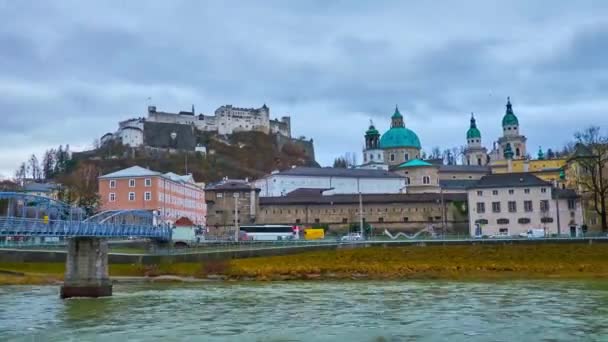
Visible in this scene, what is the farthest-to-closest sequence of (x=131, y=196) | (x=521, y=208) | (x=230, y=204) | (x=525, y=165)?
(x=525, y=165), (x=230, y=204), (x=131, y=196), (x=521, y=208)

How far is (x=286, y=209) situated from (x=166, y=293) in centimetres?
4643

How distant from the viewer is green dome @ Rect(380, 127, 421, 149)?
12456cm

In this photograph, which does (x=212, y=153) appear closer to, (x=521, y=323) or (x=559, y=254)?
(x=559, y=254)

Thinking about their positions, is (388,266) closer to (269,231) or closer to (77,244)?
(77,244)

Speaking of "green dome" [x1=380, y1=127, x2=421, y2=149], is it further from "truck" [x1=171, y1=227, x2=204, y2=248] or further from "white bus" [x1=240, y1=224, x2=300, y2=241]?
"truck" [x1=171, y1=227, x2=204, y2=248]

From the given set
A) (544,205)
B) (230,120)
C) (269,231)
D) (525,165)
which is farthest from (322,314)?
(230,120)

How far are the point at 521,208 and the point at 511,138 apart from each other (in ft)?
204

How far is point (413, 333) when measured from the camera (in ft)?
64.4

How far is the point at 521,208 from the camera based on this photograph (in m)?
73.0

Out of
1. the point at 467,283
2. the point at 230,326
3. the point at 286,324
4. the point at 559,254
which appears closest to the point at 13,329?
the point at 230,326

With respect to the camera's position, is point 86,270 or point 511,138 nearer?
point 86,270

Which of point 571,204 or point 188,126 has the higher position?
point 188,126

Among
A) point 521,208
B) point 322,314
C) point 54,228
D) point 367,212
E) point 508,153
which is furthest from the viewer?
point 508,153

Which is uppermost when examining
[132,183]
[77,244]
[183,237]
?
[132,183]
